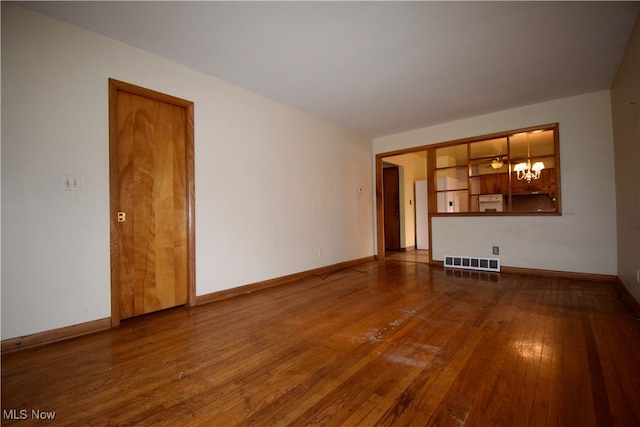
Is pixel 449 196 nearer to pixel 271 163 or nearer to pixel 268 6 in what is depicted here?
pixel 271 163

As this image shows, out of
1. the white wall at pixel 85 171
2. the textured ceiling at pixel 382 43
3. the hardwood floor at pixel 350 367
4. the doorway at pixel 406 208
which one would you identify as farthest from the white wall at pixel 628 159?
the doorway at pixel 406 208

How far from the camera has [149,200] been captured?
2734mm

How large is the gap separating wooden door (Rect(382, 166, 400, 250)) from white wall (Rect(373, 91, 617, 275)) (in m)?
2.79

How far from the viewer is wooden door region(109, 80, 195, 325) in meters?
2.52

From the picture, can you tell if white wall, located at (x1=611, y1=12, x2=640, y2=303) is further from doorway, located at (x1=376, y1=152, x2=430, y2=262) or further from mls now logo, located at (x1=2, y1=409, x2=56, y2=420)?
mls now logo, located at (x1=2, y1=409, x2=56, y2=420)

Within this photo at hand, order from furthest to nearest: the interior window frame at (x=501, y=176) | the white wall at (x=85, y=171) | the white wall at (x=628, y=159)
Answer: the interior window frame at (x=501, y=176)
the white wall at (x=628, y=159)
the white wall at (x=85, y=171)

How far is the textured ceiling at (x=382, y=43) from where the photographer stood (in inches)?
84.6

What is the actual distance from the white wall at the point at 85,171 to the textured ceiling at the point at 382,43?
8.4 inches

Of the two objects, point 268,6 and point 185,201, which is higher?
point 268,6

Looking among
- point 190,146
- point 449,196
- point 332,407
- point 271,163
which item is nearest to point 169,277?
point 190,146

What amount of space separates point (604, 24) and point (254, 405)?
3951mm

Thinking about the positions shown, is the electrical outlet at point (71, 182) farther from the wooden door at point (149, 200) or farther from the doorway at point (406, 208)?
the doorway at point (406, 208)

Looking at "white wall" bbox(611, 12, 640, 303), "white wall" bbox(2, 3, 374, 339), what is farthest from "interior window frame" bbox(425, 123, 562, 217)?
"white wall" bbox(2, 3, 374, 339)

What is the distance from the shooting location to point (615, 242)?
142 inches
